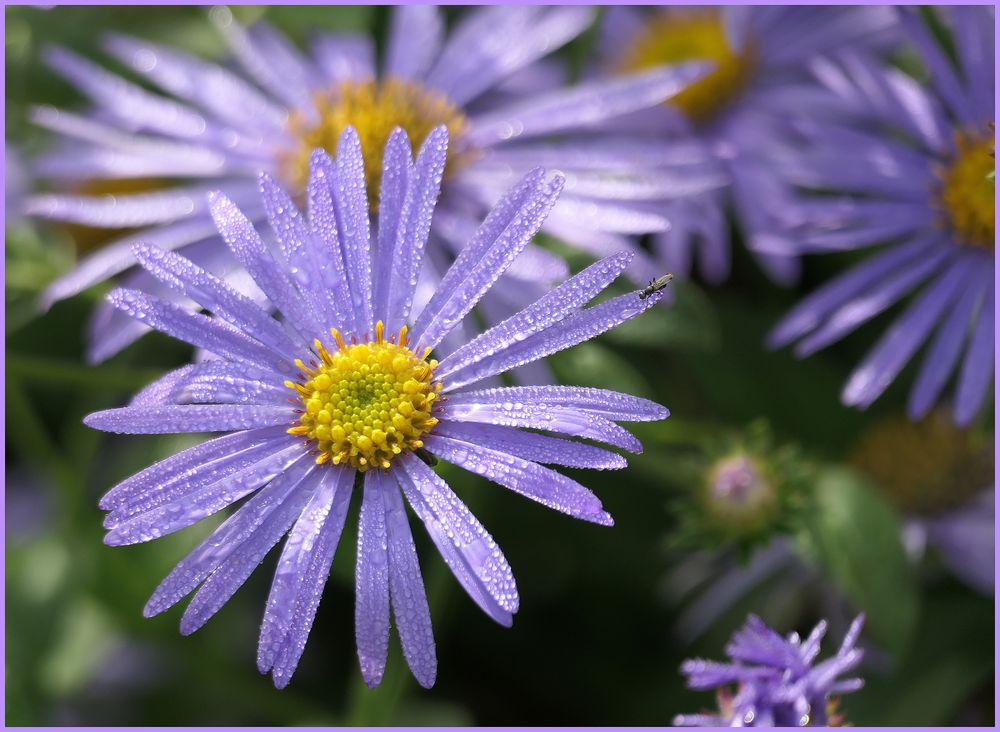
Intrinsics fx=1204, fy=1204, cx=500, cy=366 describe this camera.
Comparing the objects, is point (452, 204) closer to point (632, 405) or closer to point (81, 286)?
point (81, 286)

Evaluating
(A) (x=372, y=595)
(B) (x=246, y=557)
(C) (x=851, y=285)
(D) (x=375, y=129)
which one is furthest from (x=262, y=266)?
(C) (x=851, y=285)

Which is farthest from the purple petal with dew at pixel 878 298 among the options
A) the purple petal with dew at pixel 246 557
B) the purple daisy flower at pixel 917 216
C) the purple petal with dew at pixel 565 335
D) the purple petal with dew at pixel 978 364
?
the purple petal with dew at pixel 246 557

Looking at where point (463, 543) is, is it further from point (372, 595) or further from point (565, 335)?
point (565, 335)

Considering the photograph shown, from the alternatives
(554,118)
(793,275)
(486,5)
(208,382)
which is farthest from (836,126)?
(208,382)

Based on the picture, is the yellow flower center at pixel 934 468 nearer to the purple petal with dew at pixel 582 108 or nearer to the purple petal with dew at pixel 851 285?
the purple petal with dew at pixel 851 285

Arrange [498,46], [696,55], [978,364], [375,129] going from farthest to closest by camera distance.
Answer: [696,55]
[498,46]
[375,129]
[978,364]

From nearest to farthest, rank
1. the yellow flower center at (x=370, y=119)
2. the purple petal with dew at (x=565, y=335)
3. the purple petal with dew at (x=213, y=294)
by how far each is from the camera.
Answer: the purple petal with dew at (x=565, y=335), the purple petal with dew at (x=213, y=294), the yellow flower center at (x=370, y=119)
